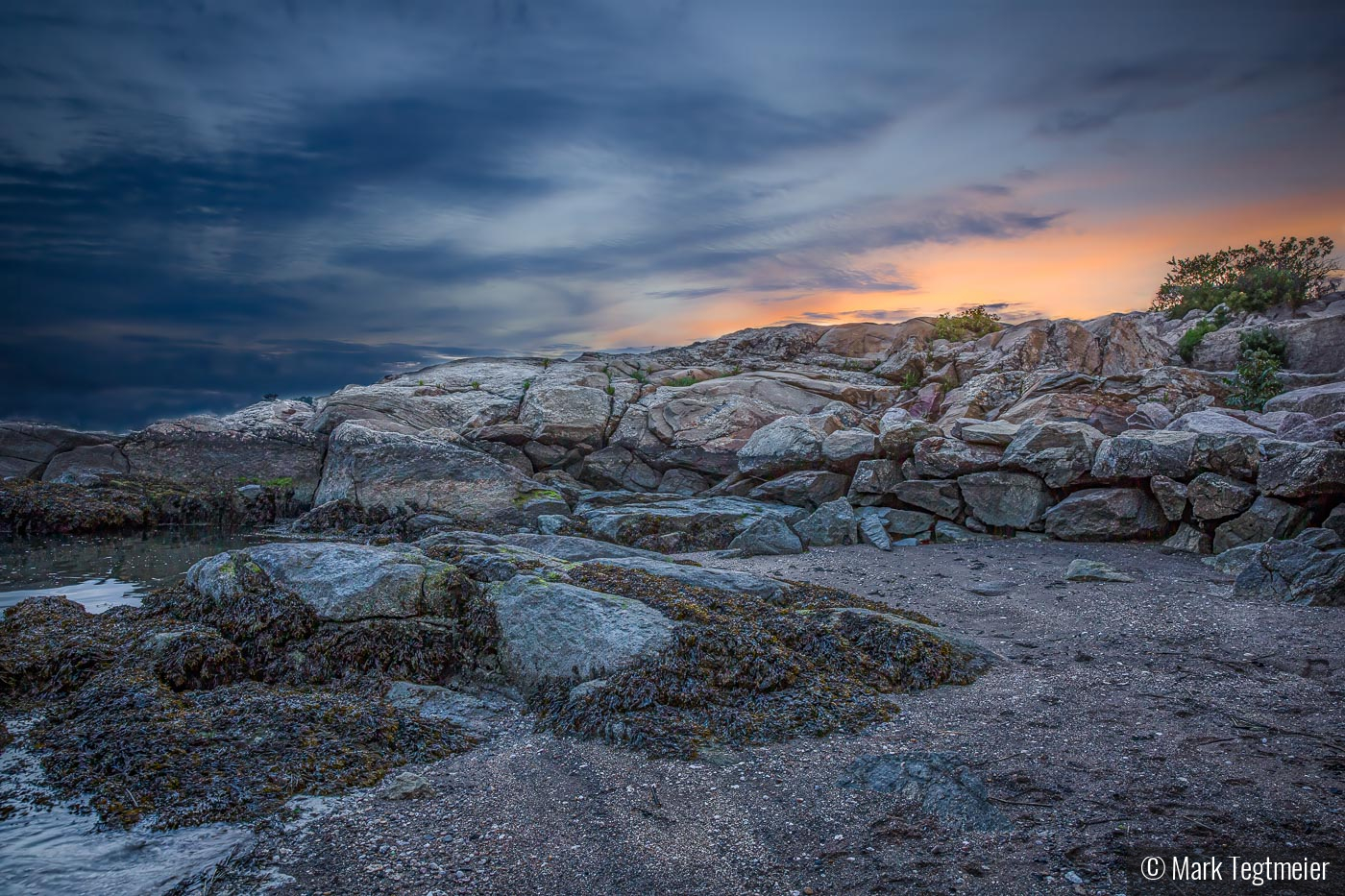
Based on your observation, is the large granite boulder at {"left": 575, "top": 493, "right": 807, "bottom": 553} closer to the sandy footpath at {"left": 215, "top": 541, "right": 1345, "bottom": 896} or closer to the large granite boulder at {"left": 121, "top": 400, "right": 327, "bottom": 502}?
the sandy footpath at {"left": 215, "top": 541, "right": 1345, "bottom": 896}

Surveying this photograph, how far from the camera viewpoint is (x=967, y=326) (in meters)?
30.0

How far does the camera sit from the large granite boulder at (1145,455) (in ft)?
40.0

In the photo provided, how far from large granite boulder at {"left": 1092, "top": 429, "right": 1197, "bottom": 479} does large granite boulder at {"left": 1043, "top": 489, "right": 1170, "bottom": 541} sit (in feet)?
1.22

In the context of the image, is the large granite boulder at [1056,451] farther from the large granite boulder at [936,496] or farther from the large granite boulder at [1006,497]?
the large granite boulder at [936,496]

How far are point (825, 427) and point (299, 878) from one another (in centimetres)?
1648

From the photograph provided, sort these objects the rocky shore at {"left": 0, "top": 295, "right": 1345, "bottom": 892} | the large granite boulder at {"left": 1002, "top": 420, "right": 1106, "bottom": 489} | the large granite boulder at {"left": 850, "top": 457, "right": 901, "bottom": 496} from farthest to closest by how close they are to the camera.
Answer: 1. the large granite boulder at {"left": 850, "top": 457, "right": 901, "bottom": 496}
2. the large granite boulder at {"left": 1002, "top": 420, "right": 1106, "bottom": 489}
3. the rocky shore at {"left": 0, "top": 295, "right": 1345, "bottom": 892}

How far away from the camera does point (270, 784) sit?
454cm

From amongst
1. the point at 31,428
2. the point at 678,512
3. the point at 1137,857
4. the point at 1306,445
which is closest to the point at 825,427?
the point at 678,512

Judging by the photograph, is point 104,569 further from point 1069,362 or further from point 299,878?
point 1069,362

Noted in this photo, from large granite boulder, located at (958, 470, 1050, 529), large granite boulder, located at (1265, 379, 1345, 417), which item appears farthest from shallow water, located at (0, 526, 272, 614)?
large granite boulder, located at (1265, 379, 1345, 417)

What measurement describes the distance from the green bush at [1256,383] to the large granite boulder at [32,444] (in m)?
32.9

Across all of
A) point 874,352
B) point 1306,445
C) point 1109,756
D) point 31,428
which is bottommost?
point 1109,756

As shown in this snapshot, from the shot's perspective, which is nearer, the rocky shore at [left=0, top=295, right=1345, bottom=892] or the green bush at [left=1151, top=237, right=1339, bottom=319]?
the rocky shore at [left=0, top=295, right=1345, bottom=892]

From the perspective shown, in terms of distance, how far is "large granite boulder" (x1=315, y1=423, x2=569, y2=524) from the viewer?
56.7ft
